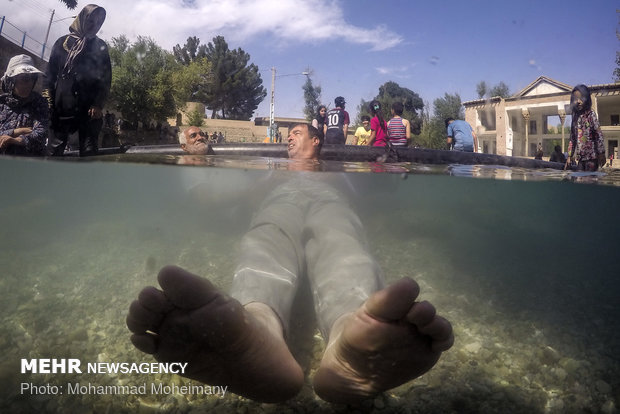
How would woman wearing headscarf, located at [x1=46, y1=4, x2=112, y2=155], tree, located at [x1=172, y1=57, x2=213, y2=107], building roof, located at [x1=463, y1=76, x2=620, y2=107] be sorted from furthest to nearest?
building roof, located at [x1=463, y1=76, x2=620, y2=107] < tree, located at [x1=172, y1=57, x2=213, y2=107] < woman wearing headscarf, located at [x1=46, y1=4, x2=112, y2=155]

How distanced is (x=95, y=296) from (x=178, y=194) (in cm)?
415

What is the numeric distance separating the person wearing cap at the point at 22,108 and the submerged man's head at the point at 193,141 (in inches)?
72.1

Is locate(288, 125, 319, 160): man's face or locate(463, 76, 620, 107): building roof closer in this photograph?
locate(463, 76, 620, 107): building roof

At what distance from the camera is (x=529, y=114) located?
18.1ft

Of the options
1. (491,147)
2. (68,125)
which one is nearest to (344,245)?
(68,125)

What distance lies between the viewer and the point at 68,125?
3.85m

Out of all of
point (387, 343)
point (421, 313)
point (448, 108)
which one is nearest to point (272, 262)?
point (387, 343)

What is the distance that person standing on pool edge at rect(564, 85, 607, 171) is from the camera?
16.6 feet

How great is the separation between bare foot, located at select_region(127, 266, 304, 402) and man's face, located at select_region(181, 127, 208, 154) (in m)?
4.18

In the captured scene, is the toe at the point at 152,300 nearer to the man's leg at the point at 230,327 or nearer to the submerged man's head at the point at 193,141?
the man's leg at the point at 230,327

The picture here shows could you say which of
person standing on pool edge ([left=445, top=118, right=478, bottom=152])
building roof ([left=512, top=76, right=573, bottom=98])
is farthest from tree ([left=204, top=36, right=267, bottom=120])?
person standing on pool edge ([left=445, top=118, right=478, bottom=152])

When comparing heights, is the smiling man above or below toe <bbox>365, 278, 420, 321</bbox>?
below

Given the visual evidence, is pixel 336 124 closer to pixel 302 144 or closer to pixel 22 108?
pixel 302 144

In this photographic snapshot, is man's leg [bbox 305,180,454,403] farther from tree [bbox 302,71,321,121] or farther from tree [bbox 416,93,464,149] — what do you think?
tree [bbox 416,93,464,149]
